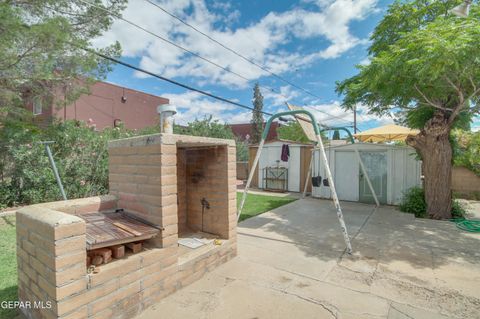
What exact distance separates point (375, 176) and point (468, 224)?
9.97 feet

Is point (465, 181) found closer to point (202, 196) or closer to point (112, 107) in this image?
point (202, 196)

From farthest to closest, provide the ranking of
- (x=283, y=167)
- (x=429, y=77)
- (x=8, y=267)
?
1. (x=283, y=167)
2. (x=429, y=77)
3. (x=8, y=267)

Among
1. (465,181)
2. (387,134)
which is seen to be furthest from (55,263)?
(465,181)

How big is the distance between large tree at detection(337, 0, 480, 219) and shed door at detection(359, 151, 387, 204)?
165 centimetres

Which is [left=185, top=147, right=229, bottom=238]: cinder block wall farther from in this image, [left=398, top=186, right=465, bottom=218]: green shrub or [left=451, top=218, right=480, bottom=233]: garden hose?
[left=398, top=186, right=465, bottom=218]: green shrub

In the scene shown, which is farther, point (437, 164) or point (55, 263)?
point (437, 164)

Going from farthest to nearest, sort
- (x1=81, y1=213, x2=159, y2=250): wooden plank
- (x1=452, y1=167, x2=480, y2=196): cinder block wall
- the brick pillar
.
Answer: (x1=452, y1=167, x2=480, y2=196): cinder block wall → (x1=81, y1=213, x2=159, y2=250): wooden plank → the brick pillar

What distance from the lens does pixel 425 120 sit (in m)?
6.39

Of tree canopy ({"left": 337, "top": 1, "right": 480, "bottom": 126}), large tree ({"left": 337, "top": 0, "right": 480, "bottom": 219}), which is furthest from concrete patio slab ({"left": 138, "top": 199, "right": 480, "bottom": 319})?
tree canopy ({"left": 337, "top": 1, "right": 480, "bottom": 126})

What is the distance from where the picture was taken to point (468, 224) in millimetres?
5441

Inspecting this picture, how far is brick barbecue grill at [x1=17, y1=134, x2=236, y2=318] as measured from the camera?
1.88 m

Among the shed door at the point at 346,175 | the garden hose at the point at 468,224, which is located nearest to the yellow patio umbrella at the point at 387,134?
the shed door at the point at 346,175

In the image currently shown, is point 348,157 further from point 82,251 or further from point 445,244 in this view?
point 82,251

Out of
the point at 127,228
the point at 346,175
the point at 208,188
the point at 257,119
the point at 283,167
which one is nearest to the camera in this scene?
the point at 127,228
